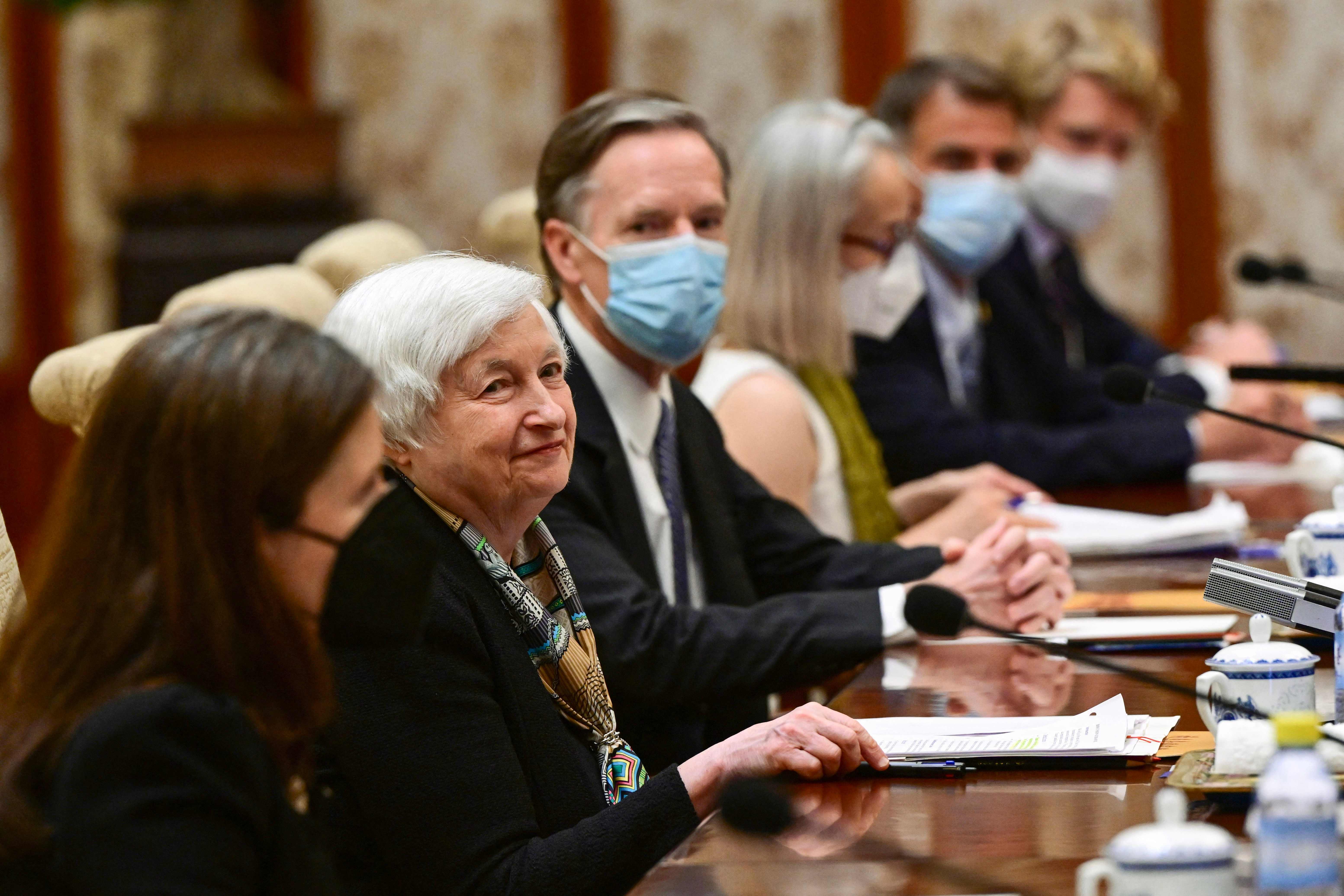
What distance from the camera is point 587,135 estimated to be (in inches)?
91.9

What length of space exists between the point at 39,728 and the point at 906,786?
738 mm

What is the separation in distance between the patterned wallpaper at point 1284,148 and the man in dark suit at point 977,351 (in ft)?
7.90

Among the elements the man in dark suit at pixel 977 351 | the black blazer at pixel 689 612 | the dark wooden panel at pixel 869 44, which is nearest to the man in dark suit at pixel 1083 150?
the man in dark suit at pixel 977 351

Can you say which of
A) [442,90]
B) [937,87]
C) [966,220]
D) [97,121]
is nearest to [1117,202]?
[442,90]

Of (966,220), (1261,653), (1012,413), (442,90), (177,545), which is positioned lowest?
(1012,413)

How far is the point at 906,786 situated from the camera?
4.88 ft

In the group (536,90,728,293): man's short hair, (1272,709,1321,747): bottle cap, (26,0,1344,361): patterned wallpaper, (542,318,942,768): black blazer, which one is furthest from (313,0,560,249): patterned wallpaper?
(1272,709,1321,747): bottle cap

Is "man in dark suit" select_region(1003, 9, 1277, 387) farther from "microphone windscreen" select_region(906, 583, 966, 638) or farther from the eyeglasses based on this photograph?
"microphone windscreen" select_region(906, 583, 966, 638)

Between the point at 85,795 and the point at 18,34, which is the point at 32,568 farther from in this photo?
the point at 18,34

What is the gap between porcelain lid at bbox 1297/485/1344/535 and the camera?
1930 mm

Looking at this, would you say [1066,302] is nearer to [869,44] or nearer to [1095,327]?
[1095,327]

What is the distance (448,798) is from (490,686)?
0.42ft

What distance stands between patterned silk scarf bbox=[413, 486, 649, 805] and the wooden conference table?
9.7 inches

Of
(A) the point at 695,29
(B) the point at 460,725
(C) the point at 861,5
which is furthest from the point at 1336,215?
(B) the point at 460,725
